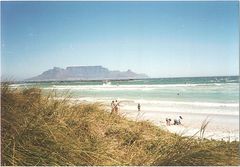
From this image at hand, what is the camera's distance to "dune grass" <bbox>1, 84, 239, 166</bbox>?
3773mm

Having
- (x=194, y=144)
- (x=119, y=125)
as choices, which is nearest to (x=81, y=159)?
(x=194, y=144)

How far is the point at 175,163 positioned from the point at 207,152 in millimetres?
333

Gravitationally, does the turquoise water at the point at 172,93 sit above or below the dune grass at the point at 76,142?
below

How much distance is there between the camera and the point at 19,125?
4.13 meters

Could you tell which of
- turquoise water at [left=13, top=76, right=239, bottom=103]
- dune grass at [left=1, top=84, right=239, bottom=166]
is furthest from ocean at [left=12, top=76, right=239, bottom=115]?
dune grass at [left=1, top=84, right=239, bottom=166]

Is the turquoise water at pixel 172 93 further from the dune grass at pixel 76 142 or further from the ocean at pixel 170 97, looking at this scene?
the dune grass at pixel 76 142

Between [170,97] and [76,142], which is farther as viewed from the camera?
[170,97]

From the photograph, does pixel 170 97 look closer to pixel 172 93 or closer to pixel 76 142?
pixel 172 93

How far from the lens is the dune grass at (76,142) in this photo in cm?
377

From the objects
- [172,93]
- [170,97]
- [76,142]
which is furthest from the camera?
[172,93]

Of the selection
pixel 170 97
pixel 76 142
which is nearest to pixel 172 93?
pixel 170 97

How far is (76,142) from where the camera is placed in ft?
14.0

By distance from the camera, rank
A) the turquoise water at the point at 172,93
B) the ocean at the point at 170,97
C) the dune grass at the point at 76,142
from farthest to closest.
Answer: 1. the turquoise water at the point at 172,93
2. the ocean at the point at 170,97
3. the dune grass at the point at 76,142

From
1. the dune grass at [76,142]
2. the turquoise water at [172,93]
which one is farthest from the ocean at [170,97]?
the dune grass at [76,142]
